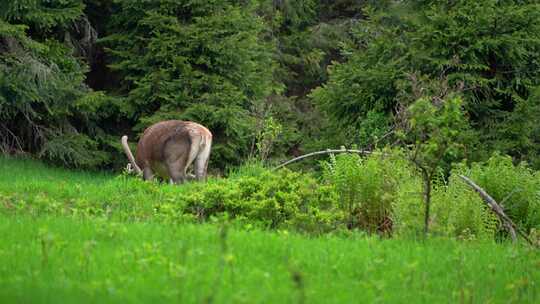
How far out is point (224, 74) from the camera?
76.3 feet

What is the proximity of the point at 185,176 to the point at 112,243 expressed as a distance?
826 centimetres

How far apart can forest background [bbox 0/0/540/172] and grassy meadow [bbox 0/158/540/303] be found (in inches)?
317

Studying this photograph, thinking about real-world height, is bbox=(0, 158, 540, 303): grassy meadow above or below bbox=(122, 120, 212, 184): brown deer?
above

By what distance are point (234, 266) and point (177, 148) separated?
8.86 metres

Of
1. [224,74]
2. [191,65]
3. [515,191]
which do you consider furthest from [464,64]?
[515,191]

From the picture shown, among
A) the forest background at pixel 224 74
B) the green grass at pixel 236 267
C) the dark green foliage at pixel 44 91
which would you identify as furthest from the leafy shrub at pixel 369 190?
the dark green foliage at pixel 44 91

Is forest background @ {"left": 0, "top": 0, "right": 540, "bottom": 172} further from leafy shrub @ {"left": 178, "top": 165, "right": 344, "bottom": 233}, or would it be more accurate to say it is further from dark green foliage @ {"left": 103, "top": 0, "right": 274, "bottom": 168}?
leafy shrub @ {"left": 178, "top": 165, "right": 344, "bottom": 233}

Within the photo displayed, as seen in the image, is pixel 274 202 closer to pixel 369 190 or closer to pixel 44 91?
pixel 369 190

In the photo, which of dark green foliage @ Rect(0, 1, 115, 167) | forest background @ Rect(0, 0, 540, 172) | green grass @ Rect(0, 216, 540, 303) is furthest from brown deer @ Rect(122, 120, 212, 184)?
green grass @ Rect(0, 216, 540, 303)

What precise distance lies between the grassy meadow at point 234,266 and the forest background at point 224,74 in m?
8.04

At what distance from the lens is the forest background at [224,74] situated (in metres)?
19.4

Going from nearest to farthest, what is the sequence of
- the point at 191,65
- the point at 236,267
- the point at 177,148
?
the point at 236,267, the point at 177,148, the point at 191,65

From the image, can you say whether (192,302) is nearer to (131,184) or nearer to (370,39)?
(131,184)

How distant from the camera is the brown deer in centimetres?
1564
